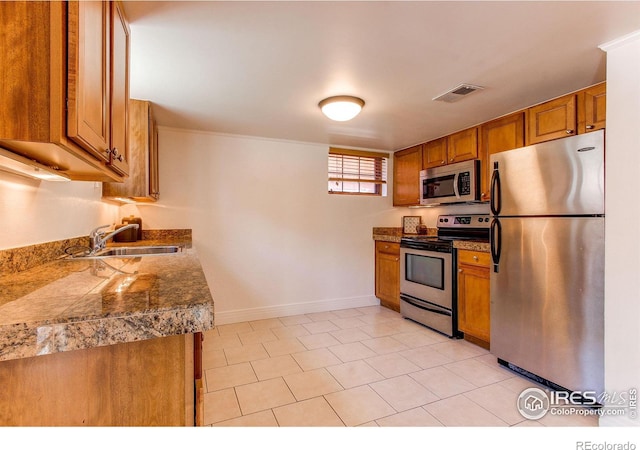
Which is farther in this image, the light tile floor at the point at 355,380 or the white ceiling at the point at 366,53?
the light tile floor at the point at 355,380

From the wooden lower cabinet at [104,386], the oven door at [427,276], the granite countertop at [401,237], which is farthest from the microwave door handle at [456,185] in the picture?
the wooden lower cabinet at [104,386]

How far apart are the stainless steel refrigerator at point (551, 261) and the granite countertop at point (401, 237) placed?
0.25m

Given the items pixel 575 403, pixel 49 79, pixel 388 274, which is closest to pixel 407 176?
pixel 388 274

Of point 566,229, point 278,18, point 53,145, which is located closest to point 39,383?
point 53,145

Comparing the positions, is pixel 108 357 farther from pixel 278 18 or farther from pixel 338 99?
pixel 338 99

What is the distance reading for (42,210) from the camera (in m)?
1.59

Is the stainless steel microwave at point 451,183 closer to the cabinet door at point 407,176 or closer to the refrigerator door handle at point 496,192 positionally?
the cabinet door at point 407,176

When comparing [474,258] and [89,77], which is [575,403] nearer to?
[474,258]

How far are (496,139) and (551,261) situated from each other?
51.7 inches

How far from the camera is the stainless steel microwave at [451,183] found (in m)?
3.13

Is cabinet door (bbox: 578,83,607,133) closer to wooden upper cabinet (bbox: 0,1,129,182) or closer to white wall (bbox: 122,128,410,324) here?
white wall (bbox: 122,128,410,324)

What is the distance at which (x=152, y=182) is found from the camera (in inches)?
107

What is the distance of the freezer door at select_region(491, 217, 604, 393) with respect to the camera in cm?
193

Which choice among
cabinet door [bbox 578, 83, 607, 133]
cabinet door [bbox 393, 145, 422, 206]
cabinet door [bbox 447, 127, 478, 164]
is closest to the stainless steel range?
cabinet door [bbox 393, 145, 422, 206]
